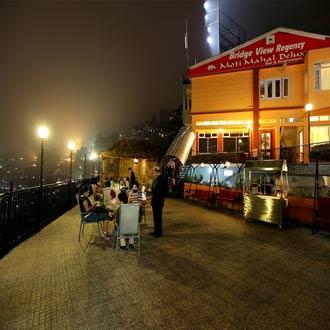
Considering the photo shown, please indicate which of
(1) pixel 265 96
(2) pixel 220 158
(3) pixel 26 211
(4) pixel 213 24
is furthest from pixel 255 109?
(3) pixel 26 211

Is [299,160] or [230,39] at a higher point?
[230,39]

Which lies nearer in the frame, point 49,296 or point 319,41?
point 49,296

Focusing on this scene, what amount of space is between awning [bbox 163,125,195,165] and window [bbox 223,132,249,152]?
260 cm

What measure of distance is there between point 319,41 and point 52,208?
18610 mm

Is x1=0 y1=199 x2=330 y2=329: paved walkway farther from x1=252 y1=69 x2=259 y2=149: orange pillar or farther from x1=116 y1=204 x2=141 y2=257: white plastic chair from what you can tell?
x1=252 y1=69 x2=259 y2=149: orange pillar

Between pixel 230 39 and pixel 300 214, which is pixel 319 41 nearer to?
pixel 230 39

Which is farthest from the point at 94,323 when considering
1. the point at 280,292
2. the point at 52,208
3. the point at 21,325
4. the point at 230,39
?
the point at 230,39

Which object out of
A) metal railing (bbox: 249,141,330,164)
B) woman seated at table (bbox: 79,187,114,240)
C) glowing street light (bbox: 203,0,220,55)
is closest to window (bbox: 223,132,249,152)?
metal railing (bbox: 249,141,330,164)

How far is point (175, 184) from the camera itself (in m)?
23.3

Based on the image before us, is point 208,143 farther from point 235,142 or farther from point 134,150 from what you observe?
point 134,150

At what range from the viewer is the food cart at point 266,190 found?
10.3 m

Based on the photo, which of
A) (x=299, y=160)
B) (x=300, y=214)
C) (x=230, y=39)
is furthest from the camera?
(x=230, y=39)

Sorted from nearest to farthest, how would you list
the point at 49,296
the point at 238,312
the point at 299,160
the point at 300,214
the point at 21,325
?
1. the point at 21,325
2. the point at 238,312
3. the point at 49,296
4. the point at 300,214
5. the point at 299,160

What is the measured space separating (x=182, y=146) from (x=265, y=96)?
23.0 ft
